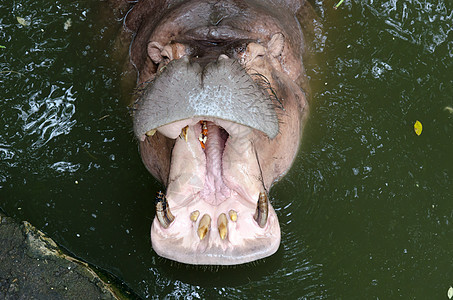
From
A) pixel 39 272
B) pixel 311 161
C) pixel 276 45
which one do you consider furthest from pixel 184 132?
pixel 311 161

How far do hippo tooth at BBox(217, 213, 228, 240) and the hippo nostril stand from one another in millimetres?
340

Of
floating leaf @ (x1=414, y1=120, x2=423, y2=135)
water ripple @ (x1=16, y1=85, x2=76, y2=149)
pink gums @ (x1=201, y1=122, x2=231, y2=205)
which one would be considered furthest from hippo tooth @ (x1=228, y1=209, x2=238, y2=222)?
floating leaf @ (x1=414, y1=120, x2=423, y2=135)

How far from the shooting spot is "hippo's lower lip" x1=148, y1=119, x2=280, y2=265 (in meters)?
3.94

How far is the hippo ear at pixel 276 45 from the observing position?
4.65m

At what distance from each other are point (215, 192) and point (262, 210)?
1.48 feet

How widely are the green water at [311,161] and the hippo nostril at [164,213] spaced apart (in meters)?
0.96

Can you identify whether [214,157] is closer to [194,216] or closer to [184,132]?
[184,132]

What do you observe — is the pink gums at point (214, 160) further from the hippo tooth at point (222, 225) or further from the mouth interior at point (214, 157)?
the hippo tooth at point (222, 225)

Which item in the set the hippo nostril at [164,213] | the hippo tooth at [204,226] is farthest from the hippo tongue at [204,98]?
the hippo tooth at [204,226]

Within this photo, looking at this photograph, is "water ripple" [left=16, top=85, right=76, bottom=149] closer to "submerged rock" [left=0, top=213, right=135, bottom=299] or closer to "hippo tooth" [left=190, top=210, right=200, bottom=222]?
"submerged rock" [left=0, top=213, right=135, bottom=299]

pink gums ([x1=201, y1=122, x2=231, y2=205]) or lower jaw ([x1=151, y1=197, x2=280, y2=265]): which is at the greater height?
pink gums ([x1=201, y1=122, x2=231, y2=205])

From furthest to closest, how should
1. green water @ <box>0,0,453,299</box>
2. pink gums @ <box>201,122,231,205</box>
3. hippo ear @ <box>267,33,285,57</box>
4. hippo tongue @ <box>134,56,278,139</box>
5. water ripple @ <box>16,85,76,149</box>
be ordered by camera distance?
water ripple @ <box>16,85,76,149</box>
green water @ <box>0,0,453,299</box>
hippo ear @ <box>267,33,285,57</box>
pink gums @ <box>201,122,231,205</box>
hippo tongue @ <box>134,56,278,139</box>

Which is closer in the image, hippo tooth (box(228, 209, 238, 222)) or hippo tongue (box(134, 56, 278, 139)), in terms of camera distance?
hippo tongue (box(134, 56, 278, 139))

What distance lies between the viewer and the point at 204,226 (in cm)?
393
